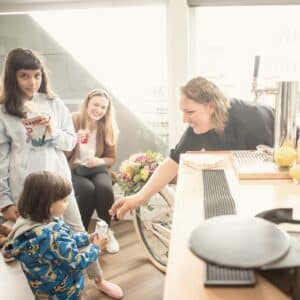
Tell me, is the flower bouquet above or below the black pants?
above

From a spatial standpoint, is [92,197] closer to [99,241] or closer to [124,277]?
[124,277]

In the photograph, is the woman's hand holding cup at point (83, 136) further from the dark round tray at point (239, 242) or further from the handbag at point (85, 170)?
the dark round tray at point (239, 242)

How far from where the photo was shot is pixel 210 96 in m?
1.78

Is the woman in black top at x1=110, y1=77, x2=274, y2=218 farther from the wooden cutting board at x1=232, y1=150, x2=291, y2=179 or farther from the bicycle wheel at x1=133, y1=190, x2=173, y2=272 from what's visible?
the bicycle wheel at x1=133, y1=190, x2=173, y2=272

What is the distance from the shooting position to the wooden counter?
2.08 feet

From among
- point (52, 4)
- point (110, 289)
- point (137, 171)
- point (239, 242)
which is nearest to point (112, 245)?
point (110, 289)

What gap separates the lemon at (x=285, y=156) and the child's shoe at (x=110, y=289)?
1.20 meters

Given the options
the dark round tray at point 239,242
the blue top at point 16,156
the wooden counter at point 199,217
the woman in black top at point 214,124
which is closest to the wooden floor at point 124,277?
the blue top at point 16,156

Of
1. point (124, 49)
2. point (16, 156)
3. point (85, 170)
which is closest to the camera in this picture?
point (16, 156)

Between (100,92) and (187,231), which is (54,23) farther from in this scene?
(187,231)

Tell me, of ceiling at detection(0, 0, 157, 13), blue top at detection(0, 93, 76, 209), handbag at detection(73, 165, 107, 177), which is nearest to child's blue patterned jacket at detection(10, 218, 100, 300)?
blue top at detection(0, 93, 76, 209)

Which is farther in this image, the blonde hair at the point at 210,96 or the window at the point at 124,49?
the window at the point at 124,49

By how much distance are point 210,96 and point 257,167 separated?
55cm

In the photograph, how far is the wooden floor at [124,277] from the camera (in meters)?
2.08
